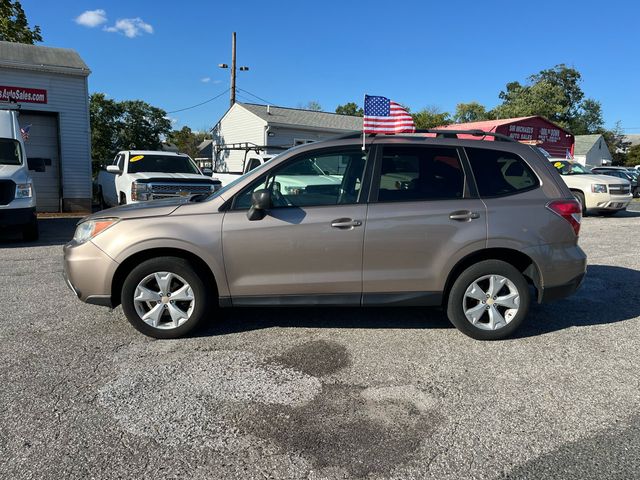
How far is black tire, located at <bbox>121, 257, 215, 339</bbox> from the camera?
13.8ft

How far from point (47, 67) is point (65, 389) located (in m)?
13.8

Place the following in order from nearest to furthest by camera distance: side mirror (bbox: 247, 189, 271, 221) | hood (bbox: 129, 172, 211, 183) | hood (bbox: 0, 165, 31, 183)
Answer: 1. side mirror (bbox: 247, 189, 271, 221)
2. hood (bbox: 0, 165, 31, 183)
3. hood (bbox: 129, 172, 211, 183)

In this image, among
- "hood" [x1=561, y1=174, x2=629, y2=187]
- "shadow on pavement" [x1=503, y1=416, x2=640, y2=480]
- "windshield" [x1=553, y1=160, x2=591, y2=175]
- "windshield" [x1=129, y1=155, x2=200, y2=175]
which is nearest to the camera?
"shadow on pavement" [x1=503, y1=416, x2=640, y2=480]

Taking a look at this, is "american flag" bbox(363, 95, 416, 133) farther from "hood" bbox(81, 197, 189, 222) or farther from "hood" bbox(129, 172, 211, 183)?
"hood" bbox(129, 172, 211, 183)

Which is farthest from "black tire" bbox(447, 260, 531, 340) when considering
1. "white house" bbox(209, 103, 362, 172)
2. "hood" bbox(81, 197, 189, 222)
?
"white house" bbox(209, 103, 362, 172)

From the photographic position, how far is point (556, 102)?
61.6 m

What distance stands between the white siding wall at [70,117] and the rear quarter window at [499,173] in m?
13.9

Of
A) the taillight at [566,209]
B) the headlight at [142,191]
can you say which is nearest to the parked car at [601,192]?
the taillight at [566,209]

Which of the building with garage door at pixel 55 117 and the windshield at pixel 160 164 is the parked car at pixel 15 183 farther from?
the building with garage door at pixel 55 117

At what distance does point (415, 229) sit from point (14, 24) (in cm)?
2455

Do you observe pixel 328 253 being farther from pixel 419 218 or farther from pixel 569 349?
pixel 569 349

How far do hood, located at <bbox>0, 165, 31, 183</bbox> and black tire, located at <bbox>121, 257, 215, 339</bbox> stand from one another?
638 centimetres

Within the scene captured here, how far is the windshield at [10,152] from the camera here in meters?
9.73

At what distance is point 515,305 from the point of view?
4.36 meters
